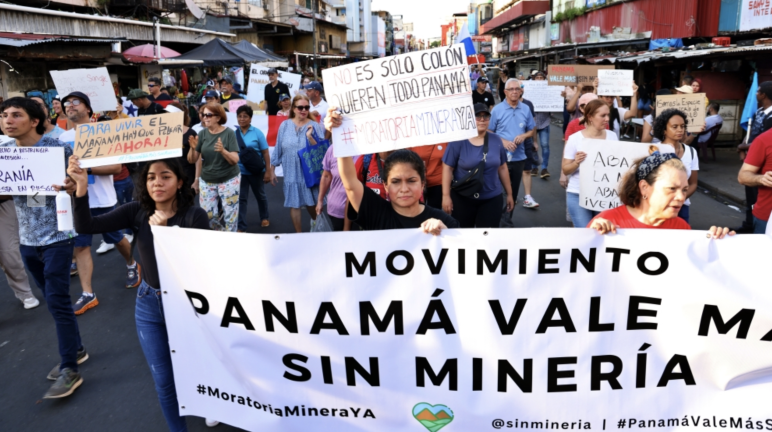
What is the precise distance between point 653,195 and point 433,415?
163 centimetres

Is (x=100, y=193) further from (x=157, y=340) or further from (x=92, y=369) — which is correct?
(x=157, y=340)

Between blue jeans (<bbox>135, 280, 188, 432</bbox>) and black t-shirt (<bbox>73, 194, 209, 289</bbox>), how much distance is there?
0.08 m

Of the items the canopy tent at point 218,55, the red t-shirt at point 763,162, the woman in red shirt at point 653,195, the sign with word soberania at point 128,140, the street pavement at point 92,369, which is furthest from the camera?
the canopy tent at point 218,55

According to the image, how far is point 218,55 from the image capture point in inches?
668

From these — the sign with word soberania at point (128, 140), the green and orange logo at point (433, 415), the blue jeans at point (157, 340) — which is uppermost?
the sign with word soberania at point (128, 140)

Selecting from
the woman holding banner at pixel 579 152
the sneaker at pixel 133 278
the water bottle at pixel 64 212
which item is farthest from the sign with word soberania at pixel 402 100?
the sneaker at pixel 133 278

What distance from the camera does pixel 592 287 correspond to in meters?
2.85

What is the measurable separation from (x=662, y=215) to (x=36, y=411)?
4.07 m

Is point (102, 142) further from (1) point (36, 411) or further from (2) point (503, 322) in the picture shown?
(2) point (503, 322)

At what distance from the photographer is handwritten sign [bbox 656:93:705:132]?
7641 mm

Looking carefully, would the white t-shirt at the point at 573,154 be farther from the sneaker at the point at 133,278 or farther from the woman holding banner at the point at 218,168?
the sneaker at the point at 133,278

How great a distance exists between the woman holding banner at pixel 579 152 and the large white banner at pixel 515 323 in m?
2.54

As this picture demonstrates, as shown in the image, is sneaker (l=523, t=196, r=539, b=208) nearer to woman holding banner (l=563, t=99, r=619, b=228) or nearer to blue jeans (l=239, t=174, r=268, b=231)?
woman holding banner (l=563, t=99, r=619, b=228)

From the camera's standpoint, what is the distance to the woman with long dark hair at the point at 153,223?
3.18m
